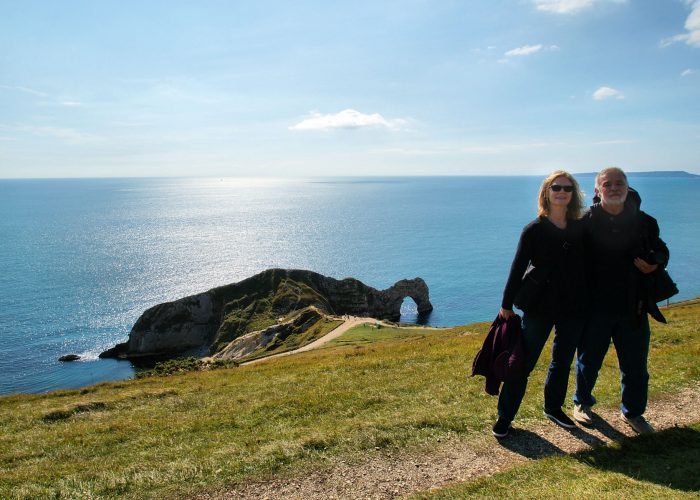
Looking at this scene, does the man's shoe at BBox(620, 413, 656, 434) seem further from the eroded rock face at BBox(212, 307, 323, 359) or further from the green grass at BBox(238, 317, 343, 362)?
the eroded rock face at BBox(212, 307, 323, 359)

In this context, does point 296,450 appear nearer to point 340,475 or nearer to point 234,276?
point 340,475

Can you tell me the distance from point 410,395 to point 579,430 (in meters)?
5.13

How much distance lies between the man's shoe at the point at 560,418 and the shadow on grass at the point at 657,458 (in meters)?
1.07

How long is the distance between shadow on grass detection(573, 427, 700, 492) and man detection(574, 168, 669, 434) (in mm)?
524

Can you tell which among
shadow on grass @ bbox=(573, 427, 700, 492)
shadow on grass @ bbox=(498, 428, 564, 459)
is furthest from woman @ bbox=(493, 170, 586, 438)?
shadow on grass @ bbox=(573, 427, 700, 492)

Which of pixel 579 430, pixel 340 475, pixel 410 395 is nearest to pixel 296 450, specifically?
pixel 340 475

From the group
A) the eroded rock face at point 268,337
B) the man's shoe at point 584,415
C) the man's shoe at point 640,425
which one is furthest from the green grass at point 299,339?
the man's shoe at point 640,425

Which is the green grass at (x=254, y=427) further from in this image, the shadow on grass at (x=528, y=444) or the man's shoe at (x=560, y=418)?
the shadow on grass at (x=528, y=444)

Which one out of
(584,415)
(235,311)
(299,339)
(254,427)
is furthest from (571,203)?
(235,311)

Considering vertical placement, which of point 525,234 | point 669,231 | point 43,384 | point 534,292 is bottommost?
point 43,384

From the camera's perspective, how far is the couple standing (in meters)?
8.38

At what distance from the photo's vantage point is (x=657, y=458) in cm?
804

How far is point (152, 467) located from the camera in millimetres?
9734

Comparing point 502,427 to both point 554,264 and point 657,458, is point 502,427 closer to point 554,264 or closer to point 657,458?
point 657,458
